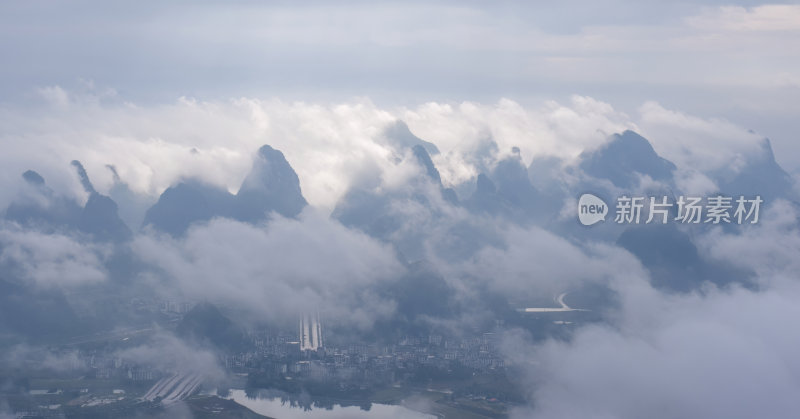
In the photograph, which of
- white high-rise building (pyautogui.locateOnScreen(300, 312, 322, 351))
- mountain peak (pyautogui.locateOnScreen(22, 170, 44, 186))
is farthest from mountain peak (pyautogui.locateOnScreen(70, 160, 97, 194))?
white high-rise building (pyautogui.locateOnScreen(300, 312, 322, 351))

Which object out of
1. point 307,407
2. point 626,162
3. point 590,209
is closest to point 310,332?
point 307,407

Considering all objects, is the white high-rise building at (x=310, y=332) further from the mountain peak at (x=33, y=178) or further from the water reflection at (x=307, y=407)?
the mountain peak at (x=33, y=178)

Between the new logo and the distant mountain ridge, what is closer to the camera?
the new logo

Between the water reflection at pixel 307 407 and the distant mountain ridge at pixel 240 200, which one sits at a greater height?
the distant mountain ridge at pixel 240 200

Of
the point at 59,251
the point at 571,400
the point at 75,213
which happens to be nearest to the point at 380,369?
the point at 571,400

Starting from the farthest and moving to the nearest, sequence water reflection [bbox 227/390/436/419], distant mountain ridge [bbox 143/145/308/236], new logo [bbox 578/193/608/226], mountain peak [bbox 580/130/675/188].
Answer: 1. mountain peak [bbox 580/130/675/188]
2. distant mountain ridge [bbox 143/145/308/236]
3. new logo [bbox 578/193/608/226]
4. water reflection [bbox 227/390/436/419]

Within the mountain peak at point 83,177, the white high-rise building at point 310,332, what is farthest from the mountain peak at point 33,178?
the white high-rise building at point 310,332

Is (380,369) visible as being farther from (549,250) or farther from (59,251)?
(59,251)

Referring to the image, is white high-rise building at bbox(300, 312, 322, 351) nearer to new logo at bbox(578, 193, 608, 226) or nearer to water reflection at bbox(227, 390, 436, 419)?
water reflection at bbox(227, 390, 436, 419)

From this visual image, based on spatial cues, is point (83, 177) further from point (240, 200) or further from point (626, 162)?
point (626, 162)
